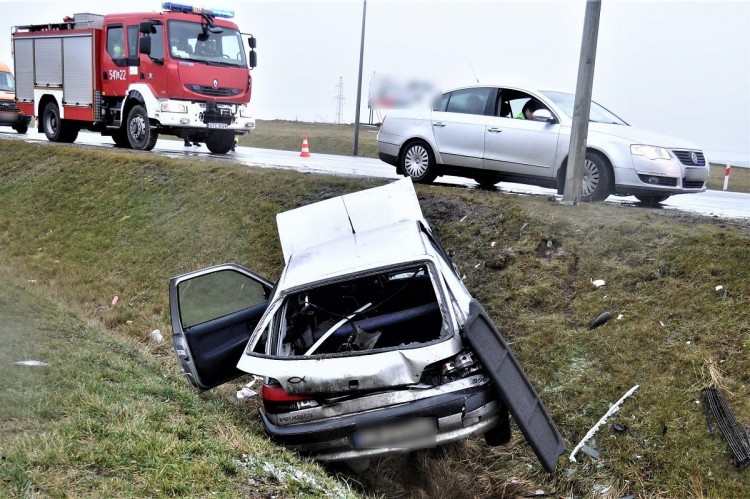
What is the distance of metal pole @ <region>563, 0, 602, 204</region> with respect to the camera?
27.1 ft

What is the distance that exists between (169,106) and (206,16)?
2255 millimetres

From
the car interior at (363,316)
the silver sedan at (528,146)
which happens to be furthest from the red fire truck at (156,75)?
the car interior at (363,316)

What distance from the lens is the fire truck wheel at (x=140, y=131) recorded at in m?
15.4

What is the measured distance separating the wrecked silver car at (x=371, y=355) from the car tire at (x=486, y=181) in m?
4.43

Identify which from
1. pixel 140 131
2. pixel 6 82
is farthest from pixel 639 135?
pixel 6 82

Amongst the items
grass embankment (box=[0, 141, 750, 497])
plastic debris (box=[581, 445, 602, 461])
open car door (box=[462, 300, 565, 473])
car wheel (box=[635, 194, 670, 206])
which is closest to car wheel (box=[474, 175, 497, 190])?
grass embankment (box=[0, 141, 750, 497])

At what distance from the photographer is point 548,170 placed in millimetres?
9398

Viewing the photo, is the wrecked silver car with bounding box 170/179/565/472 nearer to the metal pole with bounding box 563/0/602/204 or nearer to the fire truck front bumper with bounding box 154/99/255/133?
the metal pole with bounding box 563/0/602/204

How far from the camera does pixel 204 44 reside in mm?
15117

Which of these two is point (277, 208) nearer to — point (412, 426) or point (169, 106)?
point (169, 106)

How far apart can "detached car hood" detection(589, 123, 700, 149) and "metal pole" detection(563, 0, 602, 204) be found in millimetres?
824

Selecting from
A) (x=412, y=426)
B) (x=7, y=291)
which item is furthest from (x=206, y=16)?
(x=412, y=426)

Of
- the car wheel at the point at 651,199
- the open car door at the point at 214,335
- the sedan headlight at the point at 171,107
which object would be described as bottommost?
the open car door at the point at 214,335

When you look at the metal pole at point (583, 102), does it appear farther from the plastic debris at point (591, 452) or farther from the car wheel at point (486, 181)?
the plastic debris at point (591, 452)
